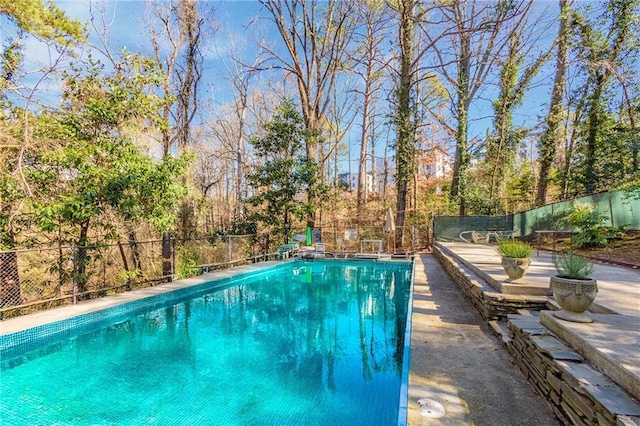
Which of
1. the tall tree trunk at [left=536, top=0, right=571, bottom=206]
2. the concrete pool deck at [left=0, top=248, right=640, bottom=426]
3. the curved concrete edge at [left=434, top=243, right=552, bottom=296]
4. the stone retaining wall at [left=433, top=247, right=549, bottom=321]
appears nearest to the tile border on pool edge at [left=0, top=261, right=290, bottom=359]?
the concrete pool deck at [left=0, top=248, right=640, bottom=426]

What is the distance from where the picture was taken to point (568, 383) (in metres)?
1.92

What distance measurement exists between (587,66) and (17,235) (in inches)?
666

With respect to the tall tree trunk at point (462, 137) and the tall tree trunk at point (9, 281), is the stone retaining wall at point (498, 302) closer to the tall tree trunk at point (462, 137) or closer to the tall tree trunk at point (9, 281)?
the tall tree trunk at point (9, 281)

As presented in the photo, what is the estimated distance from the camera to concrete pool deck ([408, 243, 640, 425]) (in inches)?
76.8

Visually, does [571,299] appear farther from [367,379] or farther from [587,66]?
[587,66]

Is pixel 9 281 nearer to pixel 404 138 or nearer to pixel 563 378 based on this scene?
pixel 563 378

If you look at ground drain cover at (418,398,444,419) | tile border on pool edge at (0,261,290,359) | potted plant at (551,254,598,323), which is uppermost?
potted plant at (551,254,598,323)

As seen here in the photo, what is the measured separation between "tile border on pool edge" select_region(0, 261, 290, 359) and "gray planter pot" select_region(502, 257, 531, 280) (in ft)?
20.2

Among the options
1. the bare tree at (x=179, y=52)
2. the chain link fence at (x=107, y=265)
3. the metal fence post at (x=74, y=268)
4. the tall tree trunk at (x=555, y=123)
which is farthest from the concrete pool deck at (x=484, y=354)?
the tall tree trunk at (x=555, y=123)

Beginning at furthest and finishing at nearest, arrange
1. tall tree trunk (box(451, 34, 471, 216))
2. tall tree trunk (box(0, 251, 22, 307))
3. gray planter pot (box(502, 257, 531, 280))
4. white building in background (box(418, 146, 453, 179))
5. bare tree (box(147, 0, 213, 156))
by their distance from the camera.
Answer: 1. white building in background (box(418, 146, 453, 179))
2. tall tree trunk (box(451, 34, 471, 216))
3. bare tree (box(147, 0, 213, 156))
4. tall tree trunk (box(0, 251, 22, 307))
5. gray planter pot (box(502, 257, 531, 280))

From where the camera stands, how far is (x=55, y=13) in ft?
19.0

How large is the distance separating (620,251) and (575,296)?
650 cm

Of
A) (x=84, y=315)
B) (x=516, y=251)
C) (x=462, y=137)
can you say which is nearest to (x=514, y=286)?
(x=516, y=251)

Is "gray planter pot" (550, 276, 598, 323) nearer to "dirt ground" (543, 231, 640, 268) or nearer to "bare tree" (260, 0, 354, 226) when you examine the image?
"dirt ground" (543, 231, 640, 268)
